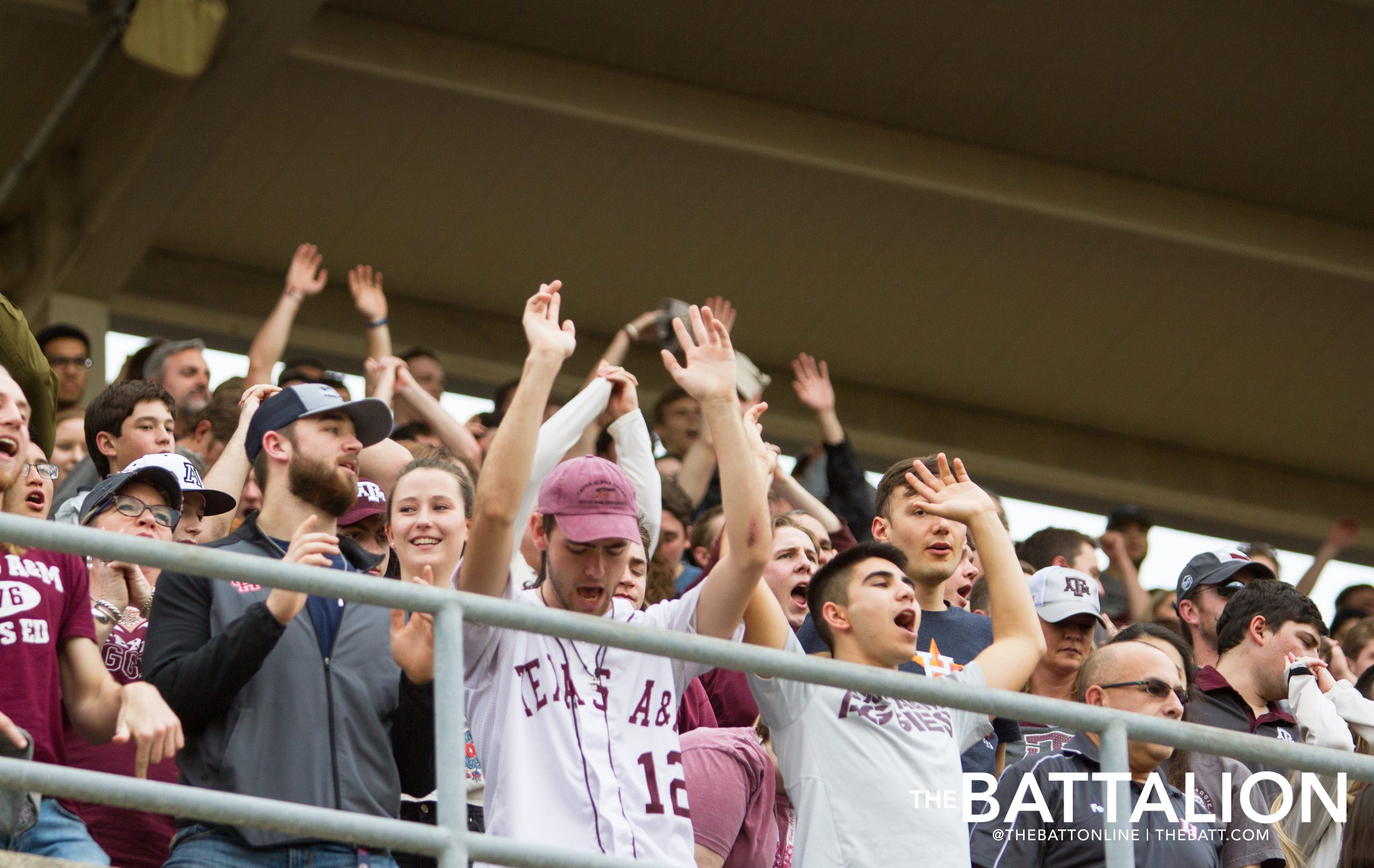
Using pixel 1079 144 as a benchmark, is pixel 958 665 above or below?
below

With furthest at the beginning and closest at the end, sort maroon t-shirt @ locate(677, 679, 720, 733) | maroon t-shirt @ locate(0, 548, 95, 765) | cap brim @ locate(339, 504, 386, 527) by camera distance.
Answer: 1. cap brim @ locate(339, 504, 386, 527)
2. maroon t-shirt @ locate(677, 679, 720, 733)
3. maroon t-shirt @ locate(0, 548, 95, 765)

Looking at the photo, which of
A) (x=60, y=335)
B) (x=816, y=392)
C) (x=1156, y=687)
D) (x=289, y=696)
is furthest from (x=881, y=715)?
(x=60, y=335)

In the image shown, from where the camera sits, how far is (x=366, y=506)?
18.1 feet

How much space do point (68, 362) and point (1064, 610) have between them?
4.76 meters

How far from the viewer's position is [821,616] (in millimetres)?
4996

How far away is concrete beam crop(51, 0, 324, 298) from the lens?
1008 centimetres

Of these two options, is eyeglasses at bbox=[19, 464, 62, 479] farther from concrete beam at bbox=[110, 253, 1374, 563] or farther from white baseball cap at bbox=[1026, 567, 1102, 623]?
concrete beam at bbox=[110, 253, 1374, 563]

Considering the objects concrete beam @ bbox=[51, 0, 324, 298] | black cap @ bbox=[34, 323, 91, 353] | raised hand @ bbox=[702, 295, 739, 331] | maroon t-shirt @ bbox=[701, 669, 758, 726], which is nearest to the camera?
maroon t-shirt @ bbox=[701, 669, 758, 726]

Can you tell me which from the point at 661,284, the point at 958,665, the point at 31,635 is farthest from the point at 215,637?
the point at 661,284

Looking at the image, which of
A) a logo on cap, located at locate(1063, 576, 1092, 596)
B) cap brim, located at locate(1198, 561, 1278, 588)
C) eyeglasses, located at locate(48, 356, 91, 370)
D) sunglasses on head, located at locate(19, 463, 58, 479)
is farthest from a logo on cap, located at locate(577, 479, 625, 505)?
eyeglasses, located at locate(48, 356, 91, 370)

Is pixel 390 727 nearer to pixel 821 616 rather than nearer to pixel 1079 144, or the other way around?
pixel 821 616

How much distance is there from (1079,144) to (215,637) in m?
Result: 9.13

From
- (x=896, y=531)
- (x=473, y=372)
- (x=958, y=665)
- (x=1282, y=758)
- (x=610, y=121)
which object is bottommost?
(x=1282, y=758)

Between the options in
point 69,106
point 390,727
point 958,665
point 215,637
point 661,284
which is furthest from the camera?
point 661,284
